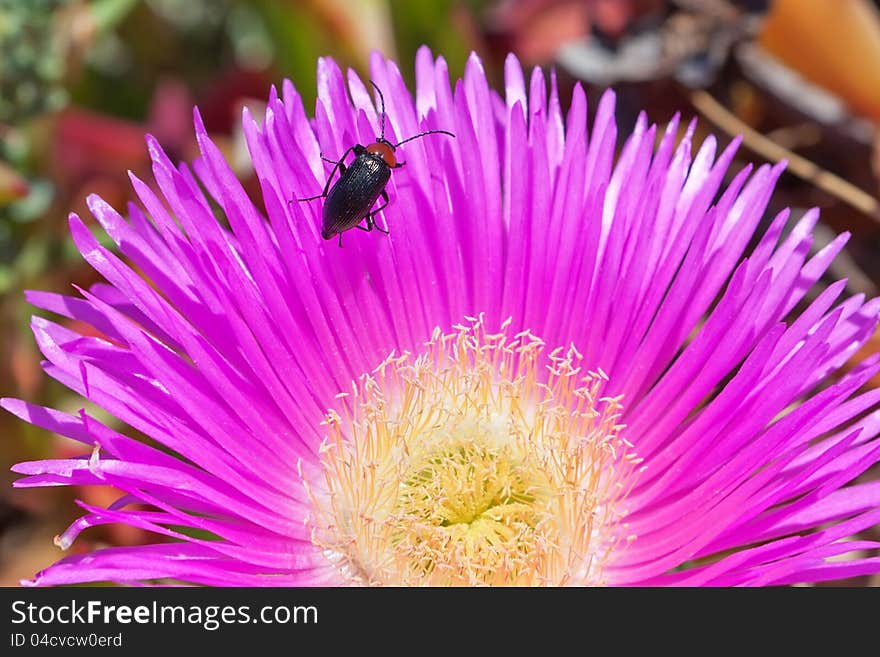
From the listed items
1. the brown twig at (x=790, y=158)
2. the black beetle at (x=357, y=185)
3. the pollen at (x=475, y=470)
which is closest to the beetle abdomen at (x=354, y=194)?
the black beetle at (x=357, y=185)

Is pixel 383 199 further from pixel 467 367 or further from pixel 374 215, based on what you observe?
pixel 467 367

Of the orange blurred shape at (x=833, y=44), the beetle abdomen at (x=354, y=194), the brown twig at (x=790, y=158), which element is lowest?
the beetle abdomen at (x=354, y=194)

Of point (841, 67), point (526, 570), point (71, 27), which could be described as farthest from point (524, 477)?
point (71, 27)

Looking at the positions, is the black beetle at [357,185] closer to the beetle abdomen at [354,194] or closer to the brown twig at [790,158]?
the beetle abdomen at [354,194]

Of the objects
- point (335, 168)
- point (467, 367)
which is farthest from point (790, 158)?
point (335, 168)

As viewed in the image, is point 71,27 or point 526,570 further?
point 71,27
